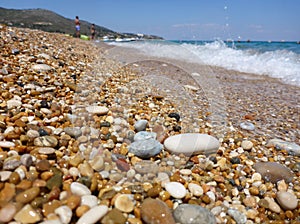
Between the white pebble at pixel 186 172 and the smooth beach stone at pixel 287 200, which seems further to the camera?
the white pebble at pixel 186 172

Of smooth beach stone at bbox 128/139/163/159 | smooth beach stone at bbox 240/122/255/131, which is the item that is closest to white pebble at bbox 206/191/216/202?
smooth beach stone at bbox 128/139/163/159

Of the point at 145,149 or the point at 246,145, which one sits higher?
the point at 145,149

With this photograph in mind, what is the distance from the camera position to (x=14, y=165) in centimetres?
132

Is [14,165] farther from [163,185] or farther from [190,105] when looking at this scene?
[190,105]

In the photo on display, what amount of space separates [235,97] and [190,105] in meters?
1.24

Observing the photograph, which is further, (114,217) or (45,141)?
(45,141)

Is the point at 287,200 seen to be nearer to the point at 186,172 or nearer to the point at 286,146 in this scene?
the point at 186,172

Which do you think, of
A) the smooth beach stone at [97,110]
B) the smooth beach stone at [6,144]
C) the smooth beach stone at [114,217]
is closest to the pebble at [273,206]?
the smooth beach stone at [114,217]

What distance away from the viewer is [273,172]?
69.0 inches

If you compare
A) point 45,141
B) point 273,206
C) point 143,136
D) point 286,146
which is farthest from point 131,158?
point 286,146

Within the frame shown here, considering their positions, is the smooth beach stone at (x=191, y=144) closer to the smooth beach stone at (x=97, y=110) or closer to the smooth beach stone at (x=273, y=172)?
the smooth beach stone at (x=273, y=172)

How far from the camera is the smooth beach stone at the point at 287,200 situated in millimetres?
1472

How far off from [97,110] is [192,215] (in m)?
1.42

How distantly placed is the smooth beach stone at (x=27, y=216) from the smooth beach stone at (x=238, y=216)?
1.01 metres
